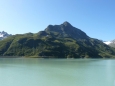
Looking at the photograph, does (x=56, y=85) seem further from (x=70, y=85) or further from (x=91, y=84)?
(x=91, y=84)

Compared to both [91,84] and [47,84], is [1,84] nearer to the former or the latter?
[47,84]

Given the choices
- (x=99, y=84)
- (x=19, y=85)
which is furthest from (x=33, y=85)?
(x=99, y=84)

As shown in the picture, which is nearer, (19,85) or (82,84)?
(19,85)

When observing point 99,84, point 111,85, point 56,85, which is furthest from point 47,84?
point 111,85

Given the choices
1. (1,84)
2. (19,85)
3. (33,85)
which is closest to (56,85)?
(33,85)

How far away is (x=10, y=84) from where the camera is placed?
116ft

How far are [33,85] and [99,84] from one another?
14681 millimetres

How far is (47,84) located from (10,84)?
7.89m

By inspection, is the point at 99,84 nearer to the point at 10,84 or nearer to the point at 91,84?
the point at 91,84

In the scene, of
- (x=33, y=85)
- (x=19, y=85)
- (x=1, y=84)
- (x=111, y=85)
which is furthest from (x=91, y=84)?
(x=1, y=84)

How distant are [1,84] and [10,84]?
185cm

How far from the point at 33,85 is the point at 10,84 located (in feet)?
16.3

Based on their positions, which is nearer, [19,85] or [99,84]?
[19,85]

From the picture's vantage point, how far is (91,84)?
37188 millimetres
